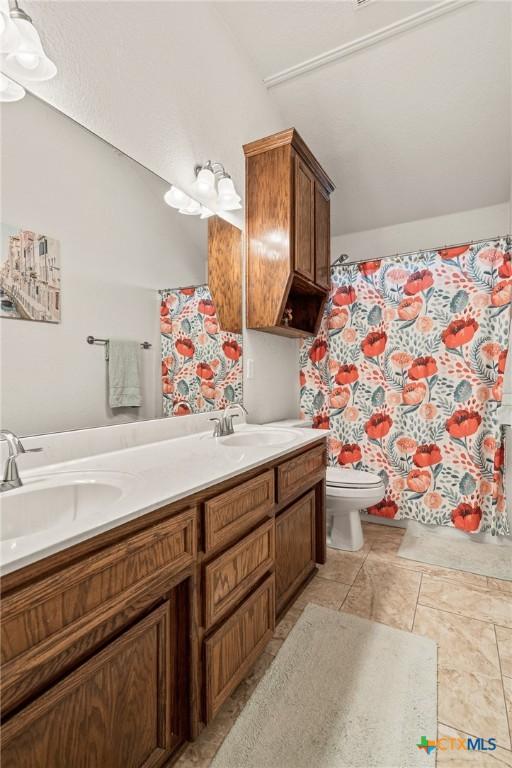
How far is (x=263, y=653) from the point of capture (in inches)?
56.0

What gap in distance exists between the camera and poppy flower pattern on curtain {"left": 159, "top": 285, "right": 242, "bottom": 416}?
1.57m

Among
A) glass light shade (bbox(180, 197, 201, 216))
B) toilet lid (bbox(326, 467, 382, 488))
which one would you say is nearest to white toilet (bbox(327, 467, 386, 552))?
toilet lid (bbox(326, 467, 382, 488))

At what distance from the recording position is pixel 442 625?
1.58m

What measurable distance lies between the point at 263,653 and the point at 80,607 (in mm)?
1040

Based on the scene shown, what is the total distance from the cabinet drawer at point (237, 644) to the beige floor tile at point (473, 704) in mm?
608

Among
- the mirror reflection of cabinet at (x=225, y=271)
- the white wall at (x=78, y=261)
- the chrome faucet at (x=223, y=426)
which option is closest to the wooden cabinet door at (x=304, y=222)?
the mirror reflection of cabinet at (x=225, y=271)

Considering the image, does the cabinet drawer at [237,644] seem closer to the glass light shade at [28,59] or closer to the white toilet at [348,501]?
the white toilet at [348,501]

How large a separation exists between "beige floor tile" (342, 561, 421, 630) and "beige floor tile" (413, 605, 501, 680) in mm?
64

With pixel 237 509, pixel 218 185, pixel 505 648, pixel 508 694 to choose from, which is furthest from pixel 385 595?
pixel 218 185

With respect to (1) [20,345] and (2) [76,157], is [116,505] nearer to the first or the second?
(1) [20,345]

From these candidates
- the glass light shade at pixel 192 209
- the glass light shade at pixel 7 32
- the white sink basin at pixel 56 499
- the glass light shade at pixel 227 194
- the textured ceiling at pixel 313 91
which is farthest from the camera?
the glass light shade at pixel 227 194

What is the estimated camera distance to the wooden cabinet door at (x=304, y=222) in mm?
2082

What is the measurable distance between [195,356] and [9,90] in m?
1.08

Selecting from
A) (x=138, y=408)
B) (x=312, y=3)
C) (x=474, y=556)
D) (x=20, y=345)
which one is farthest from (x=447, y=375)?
(x=20, y=345)
